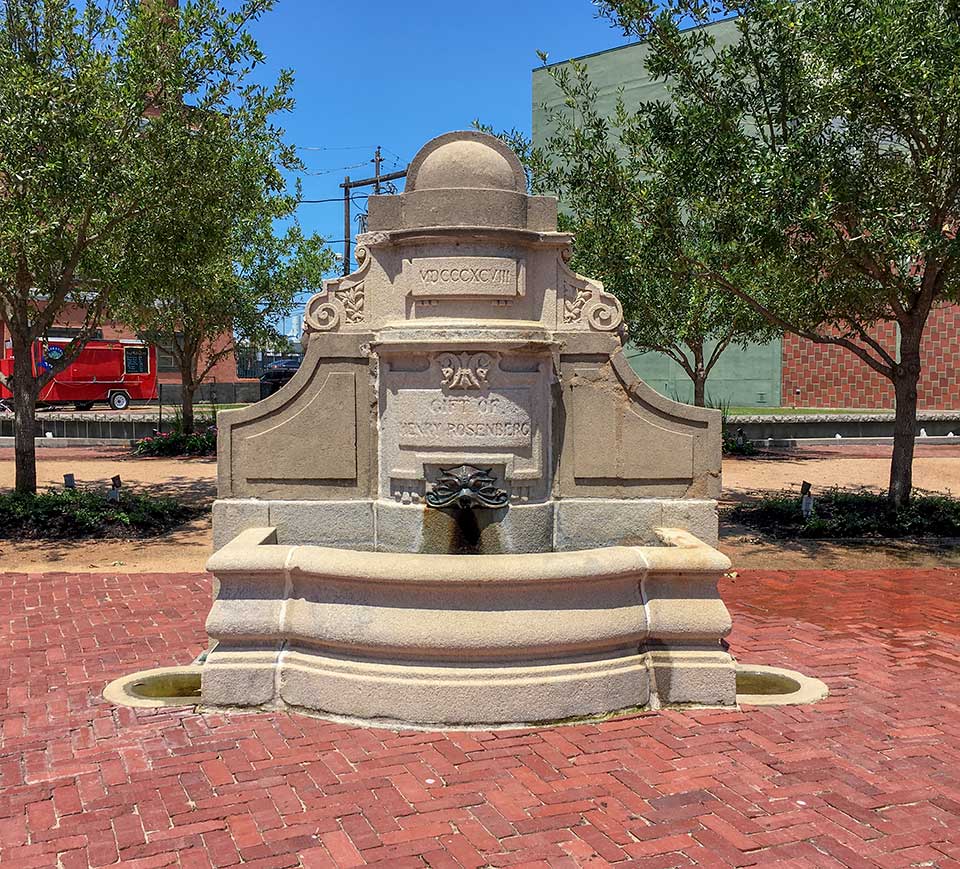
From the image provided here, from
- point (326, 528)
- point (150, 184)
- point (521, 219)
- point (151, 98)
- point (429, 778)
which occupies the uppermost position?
point (151, 98)

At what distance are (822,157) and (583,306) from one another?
5033mm

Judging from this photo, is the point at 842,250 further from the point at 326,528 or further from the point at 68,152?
the point at 68,152

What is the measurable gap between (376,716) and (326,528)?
6.24ft

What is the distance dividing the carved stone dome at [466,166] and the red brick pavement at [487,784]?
385cm

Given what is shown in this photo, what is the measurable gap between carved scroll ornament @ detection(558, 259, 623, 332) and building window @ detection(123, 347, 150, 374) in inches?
1214

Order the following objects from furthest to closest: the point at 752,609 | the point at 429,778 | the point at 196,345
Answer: the point at 196,345 → the point at 752,609 → the point at 429,778

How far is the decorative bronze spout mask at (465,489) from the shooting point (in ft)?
20.8

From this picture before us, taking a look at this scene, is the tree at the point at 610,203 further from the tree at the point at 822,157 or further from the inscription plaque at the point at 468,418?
the inscription plaque at the point at 468,418

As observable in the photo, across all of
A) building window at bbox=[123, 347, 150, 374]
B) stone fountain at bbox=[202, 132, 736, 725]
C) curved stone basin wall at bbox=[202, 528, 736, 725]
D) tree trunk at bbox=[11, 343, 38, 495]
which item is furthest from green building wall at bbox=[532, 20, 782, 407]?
curved stone basin wall at bbox=[202, 528, 736, 725]

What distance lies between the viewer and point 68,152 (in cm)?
1063

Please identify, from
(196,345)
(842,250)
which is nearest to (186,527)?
(842,250)

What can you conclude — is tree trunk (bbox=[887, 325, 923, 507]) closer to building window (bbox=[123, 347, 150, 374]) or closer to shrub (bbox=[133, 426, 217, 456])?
shrub (bbox=[133, 426, 217, 456])

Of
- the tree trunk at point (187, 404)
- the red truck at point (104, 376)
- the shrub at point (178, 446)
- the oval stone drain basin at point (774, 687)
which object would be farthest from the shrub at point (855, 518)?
the red truck at point (104, 376)

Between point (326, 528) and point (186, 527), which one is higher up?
point (326, 528)
